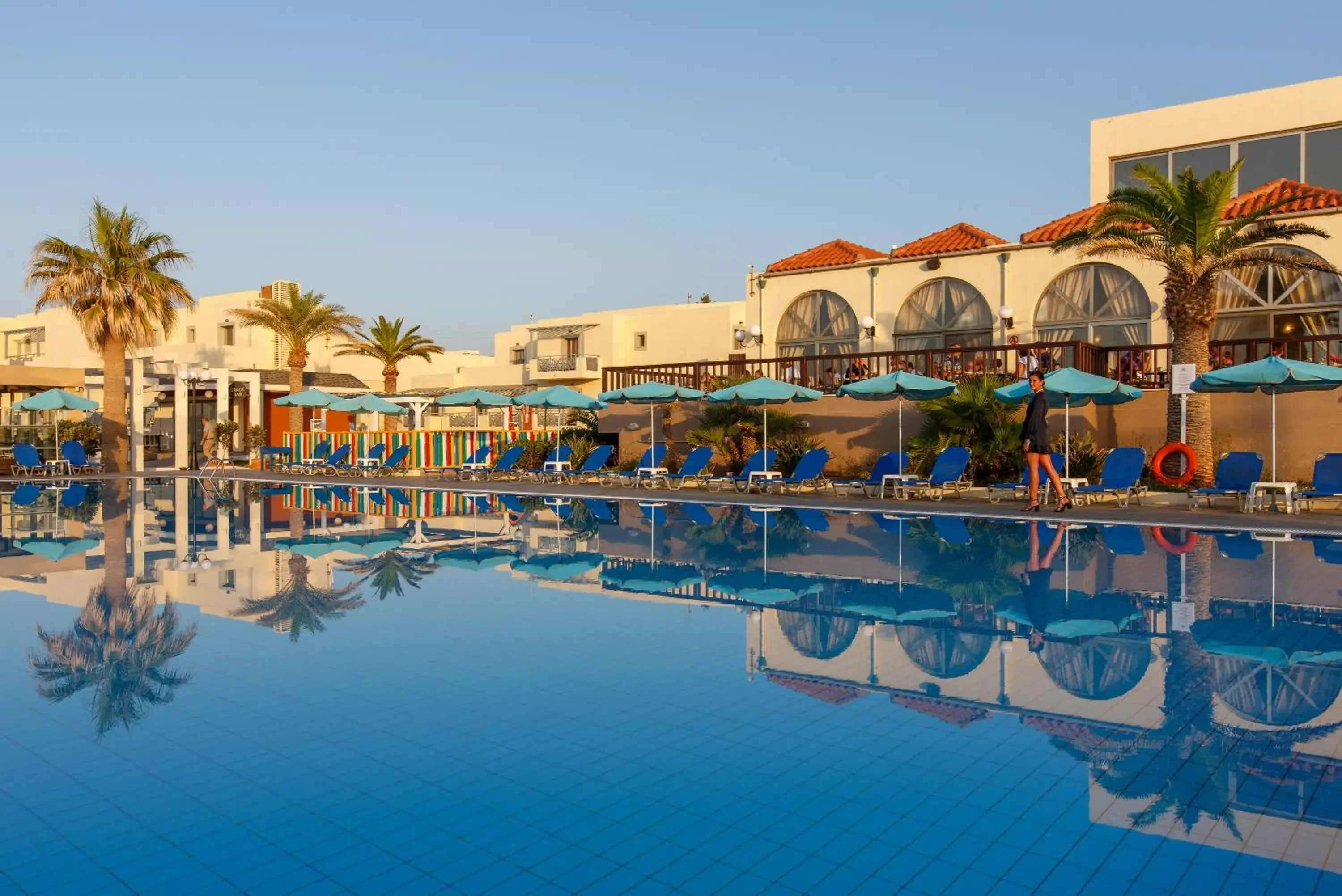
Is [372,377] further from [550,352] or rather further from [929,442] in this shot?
[929,442]

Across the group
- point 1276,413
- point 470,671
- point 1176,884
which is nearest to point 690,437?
point 1276,413

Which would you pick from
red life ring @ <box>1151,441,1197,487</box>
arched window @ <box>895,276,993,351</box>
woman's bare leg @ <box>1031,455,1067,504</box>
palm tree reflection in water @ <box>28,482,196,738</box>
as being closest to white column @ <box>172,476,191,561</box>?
palm tree reflection in water @ <box>28,482,196,738</box>

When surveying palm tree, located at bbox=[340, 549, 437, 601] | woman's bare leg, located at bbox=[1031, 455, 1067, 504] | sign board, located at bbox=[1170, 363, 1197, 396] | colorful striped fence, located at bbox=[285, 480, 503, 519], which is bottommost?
palm tree, located at bbox=[340, 549, 437, 601]

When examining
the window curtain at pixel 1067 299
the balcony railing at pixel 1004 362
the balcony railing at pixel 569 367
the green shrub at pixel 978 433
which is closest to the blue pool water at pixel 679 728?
the green shrub at pixel 978 433

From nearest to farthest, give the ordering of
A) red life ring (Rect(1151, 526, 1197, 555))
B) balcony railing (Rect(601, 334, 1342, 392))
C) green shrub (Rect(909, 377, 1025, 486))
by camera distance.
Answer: red life ring (Rect(1151, 526, 1197, 555)) < green shrub (Rect(909, 377, 1025, 486)) < balcony railing (Rect(601, 334, 1342, 392))

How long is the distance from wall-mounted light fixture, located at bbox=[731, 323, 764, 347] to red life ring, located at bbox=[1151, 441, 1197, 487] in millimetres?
10980

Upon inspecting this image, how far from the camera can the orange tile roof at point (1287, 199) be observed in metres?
19.5

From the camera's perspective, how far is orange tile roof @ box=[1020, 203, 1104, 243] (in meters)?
22.4

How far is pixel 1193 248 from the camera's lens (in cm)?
1602

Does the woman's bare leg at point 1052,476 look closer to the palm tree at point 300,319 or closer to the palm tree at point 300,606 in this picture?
the palm tree at point 300,606

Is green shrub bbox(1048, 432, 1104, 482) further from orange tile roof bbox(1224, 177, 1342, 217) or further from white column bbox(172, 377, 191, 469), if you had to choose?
white column bbox(172, 377, 191, 469)

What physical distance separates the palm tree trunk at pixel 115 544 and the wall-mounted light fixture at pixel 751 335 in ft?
44.5

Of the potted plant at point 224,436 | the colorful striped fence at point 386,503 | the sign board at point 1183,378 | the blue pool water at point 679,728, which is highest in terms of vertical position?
the sign board at point 1183,378

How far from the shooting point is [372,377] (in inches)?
2073
